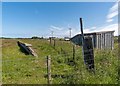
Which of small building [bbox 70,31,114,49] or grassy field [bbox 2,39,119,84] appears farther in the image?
small building [bbox 70,31,114,49]

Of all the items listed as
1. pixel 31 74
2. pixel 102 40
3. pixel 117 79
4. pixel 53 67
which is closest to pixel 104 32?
pixel 102 40

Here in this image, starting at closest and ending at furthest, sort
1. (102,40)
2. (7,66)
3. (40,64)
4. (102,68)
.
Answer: (102,68) < (7,66) < (40,64) < (102,40)

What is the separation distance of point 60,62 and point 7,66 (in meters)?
2.67

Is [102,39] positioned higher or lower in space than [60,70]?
higher

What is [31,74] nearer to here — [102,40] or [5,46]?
[5,46]

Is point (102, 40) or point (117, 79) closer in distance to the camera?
point (117, 79)

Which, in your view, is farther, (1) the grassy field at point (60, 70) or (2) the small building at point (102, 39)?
(2) the small building at point (102, 39)

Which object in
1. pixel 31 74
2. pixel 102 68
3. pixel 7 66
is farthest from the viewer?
pixel 7 66

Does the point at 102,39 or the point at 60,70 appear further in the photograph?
the point at 102,39

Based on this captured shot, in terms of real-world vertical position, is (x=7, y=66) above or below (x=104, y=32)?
below

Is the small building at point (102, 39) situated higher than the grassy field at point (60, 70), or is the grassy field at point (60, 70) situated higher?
the small building at point (102, 39)

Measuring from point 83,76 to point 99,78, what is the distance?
0.45 meters

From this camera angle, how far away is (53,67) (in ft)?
37.1

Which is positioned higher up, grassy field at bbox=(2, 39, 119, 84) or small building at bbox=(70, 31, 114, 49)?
small building at bbox=(70, 31, 114, 49)
